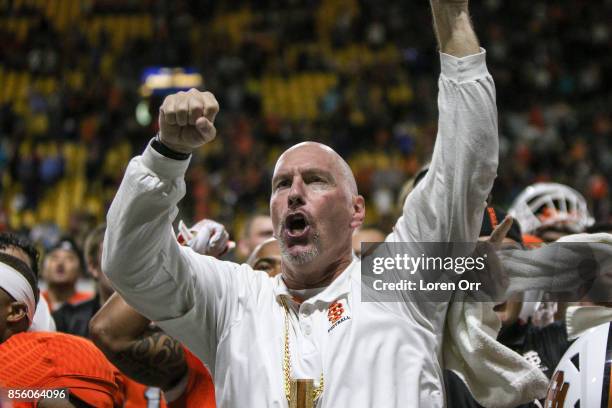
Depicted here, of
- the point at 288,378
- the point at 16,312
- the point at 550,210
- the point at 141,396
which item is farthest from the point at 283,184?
the point at 550,210

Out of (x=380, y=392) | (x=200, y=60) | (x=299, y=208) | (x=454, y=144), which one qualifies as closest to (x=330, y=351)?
(x=380, y=392)

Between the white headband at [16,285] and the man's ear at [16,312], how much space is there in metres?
0.02

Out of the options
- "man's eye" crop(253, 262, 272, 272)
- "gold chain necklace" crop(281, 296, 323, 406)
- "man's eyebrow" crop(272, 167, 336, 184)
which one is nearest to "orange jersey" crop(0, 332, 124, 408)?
"gold chain necklace" crop(281, 296, 323, 406)

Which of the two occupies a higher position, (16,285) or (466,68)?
(466,68)

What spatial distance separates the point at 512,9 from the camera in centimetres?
2164

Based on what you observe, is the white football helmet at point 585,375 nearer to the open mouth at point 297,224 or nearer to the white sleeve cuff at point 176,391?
the open mouth at point 297,224

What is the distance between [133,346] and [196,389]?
1.09ft

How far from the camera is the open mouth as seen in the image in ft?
10.3

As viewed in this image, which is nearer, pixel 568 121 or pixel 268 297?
pixel 268 297

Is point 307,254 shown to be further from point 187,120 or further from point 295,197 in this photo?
point 187,120

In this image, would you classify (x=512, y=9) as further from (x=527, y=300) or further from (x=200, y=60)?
(x=527, y=300)

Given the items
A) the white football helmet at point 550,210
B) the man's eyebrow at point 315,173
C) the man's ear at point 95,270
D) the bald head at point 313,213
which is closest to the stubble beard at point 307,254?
the bald head at point 313,213

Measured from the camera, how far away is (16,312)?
137 inches

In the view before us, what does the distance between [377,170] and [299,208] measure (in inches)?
519
